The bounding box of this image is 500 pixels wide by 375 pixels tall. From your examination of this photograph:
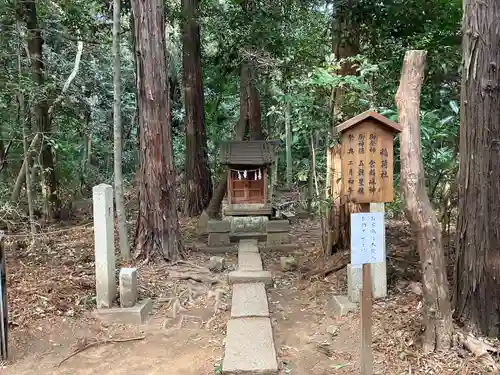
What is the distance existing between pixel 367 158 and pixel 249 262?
12.3 ft

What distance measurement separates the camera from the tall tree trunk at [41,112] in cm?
956

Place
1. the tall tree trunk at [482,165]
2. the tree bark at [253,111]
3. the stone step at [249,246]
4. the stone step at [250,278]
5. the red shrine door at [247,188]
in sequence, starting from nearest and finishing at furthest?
the tall tree trunk at [482,165], the stone step at [250,278], the stone step at [249,246], the red shrine door at [247,188], the tree bark at [253,111]

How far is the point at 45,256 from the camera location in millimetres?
7738

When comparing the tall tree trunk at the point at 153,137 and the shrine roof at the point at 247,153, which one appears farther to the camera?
the shrine roof at the point at 247,153

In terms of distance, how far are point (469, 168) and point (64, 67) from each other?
11.8 m

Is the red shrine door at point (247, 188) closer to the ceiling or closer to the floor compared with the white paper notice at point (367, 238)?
closer to the ceiling

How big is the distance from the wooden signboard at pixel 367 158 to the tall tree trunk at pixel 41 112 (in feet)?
22.1

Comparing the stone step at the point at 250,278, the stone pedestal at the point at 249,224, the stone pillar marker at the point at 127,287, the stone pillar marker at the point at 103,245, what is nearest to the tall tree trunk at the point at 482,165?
the stone step at the point at 250,278

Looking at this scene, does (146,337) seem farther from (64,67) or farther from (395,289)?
(64,67)

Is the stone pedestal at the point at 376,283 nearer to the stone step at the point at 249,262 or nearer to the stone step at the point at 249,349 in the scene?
the stone step at the point at 249,349

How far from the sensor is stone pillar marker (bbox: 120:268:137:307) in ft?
17.2

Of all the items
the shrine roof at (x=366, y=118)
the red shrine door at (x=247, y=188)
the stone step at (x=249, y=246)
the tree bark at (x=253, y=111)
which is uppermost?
the tree bark at (x=253, y=111)

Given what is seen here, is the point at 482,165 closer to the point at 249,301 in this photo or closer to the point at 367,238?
the point at 367,238

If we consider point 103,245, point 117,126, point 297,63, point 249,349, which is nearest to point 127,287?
point 103,245
